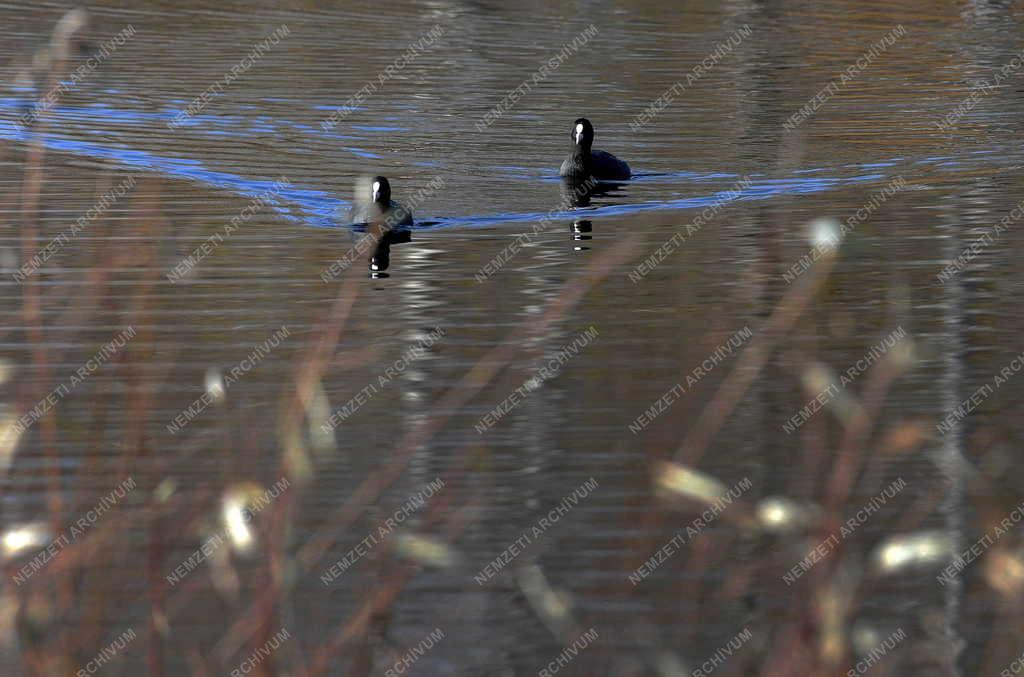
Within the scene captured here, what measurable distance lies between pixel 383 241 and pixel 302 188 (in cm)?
317

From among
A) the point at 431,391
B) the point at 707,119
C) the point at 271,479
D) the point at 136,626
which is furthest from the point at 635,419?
the point at 707,119

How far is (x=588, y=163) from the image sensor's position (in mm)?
18375

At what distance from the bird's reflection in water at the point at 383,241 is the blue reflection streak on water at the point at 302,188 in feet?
1.91

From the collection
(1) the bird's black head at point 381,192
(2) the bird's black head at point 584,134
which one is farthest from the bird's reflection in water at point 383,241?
(2) the bird's black head at point 584,134

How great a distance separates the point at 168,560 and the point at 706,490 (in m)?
3.94

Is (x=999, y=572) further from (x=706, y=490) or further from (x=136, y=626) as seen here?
(x=136, y=626)

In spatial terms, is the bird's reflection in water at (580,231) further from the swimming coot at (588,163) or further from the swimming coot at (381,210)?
the swimming coot at (588,163)

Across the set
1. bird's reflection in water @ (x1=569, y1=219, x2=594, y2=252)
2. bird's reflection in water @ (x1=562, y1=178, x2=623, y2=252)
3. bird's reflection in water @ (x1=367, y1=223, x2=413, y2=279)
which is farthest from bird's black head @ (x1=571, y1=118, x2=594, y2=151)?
bird's reflection in water @ (x1=367, y1=223, x2=413, y2=279)

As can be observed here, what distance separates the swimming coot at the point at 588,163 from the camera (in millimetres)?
18281

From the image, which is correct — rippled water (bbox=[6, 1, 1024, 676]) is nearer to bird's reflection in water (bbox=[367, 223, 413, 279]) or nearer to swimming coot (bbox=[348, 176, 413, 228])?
bird's reflection in water (bbox=[367, 223, 413, 279])

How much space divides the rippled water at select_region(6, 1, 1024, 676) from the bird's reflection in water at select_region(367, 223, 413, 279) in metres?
0.16

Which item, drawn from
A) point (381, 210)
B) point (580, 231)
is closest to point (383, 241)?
point (381, 210)

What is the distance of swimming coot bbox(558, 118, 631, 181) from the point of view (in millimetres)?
18281

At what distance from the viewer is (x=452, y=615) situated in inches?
271
